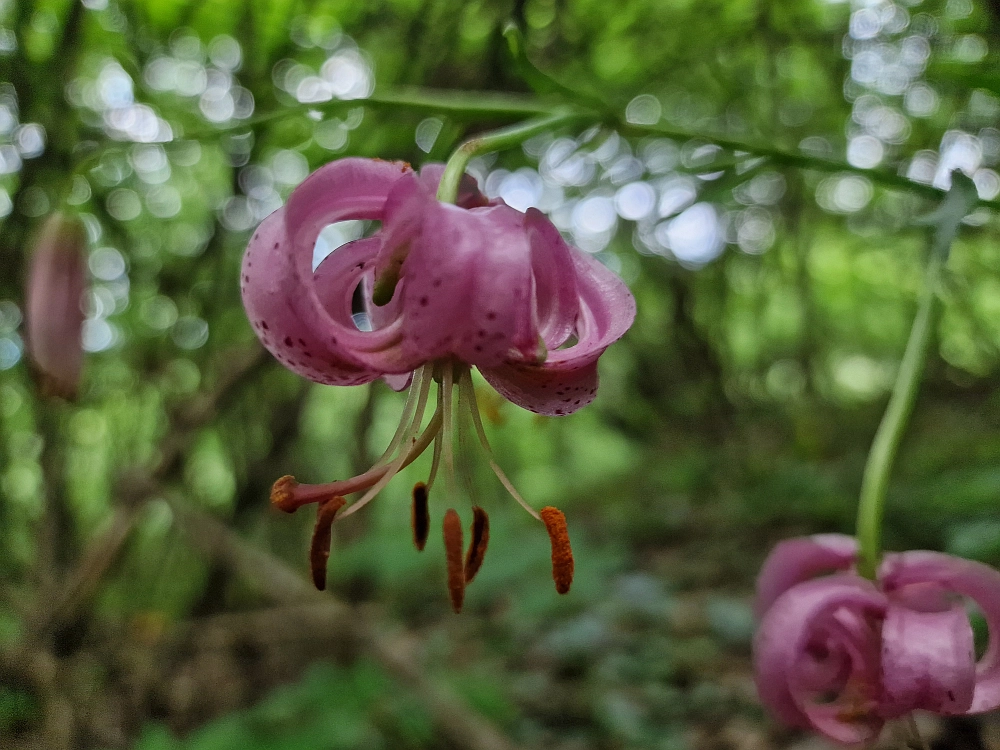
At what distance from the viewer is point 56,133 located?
61.8 inches

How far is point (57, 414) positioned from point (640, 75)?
6.85 ft

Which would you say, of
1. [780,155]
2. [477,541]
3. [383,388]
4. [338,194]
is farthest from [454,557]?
[383,388]

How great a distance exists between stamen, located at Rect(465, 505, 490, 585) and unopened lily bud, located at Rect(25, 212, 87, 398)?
1.88 ft

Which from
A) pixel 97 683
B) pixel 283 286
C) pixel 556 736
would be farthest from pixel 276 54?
pixel 556 736

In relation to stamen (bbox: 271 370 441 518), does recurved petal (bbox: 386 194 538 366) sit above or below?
above

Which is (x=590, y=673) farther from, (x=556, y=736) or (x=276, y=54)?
(x=276, y=54)

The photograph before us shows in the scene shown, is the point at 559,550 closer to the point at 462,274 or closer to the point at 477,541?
the point at 477,541

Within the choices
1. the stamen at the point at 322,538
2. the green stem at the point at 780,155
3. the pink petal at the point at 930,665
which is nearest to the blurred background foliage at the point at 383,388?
the green stem at the point at 780,155

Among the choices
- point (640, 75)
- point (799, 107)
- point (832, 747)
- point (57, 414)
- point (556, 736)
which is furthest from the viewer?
point (799, 107)

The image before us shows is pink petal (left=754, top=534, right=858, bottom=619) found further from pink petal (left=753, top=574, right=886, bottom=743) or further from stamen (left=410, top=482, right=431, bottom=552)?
stamen (left=410, top=482, right=431, bottom=552)

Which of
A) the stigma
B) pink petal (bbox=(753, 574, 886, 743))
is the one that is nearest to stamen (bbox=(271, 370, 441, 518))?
the stigma

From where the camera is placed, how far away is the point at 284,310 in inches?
22.8

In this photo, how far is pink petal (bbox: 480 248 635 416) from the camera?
597mm

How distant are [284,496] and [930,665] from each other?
1.85ft
